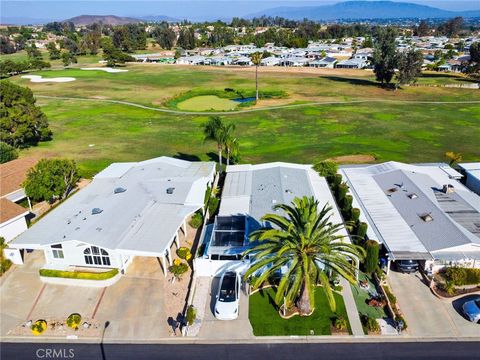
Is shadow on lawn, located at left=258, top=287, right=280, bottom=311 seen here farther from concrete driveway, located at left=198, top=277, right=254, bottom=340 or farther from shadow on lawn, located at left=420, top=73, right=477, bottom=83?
shadow on lawn, located at left=420, top=73, right=477, bottom=83

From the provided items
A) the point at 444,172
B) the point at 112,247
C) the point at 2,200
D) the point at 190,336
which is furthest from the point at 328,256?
the point at 2,200

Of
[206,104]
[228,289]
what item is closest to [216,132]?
[228,289]

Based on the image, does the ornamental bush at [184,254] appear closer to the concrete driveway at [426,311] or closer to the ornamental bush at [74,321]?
the ornamental bush at [74,321]

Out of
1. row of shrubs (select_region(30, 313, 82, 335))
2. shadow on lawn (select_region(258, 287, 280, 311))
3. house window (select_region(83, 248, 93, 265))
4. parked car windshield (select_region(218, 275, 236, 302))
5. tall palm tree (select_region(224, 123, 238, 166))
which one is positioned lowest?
shadow on lawn (select_region(258, 287, 280, 311))

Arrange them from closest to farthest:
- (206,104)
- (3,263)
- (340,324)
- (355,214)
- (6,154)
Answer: (340,324) → (3,263) → (355,214) → (6,154) → (206,104)

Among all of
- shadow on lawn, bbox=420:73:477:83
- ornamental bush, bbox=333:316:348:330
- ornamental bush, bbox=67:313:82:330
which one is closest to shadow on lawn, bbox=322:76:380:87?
shadow on lawn, bbox=420:73:477:83

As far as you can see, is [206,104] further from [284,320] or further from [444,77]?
[444,77]

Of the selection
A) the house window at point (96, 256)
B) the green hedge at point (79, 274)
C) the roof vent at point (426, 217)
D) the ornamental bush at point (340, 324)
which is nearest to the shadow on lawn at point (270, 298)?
the ornamental bush at point (340, 324)

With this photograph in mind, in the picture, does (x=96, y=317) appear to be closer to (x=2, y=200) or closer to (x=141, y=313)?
(x=141, y=313)
